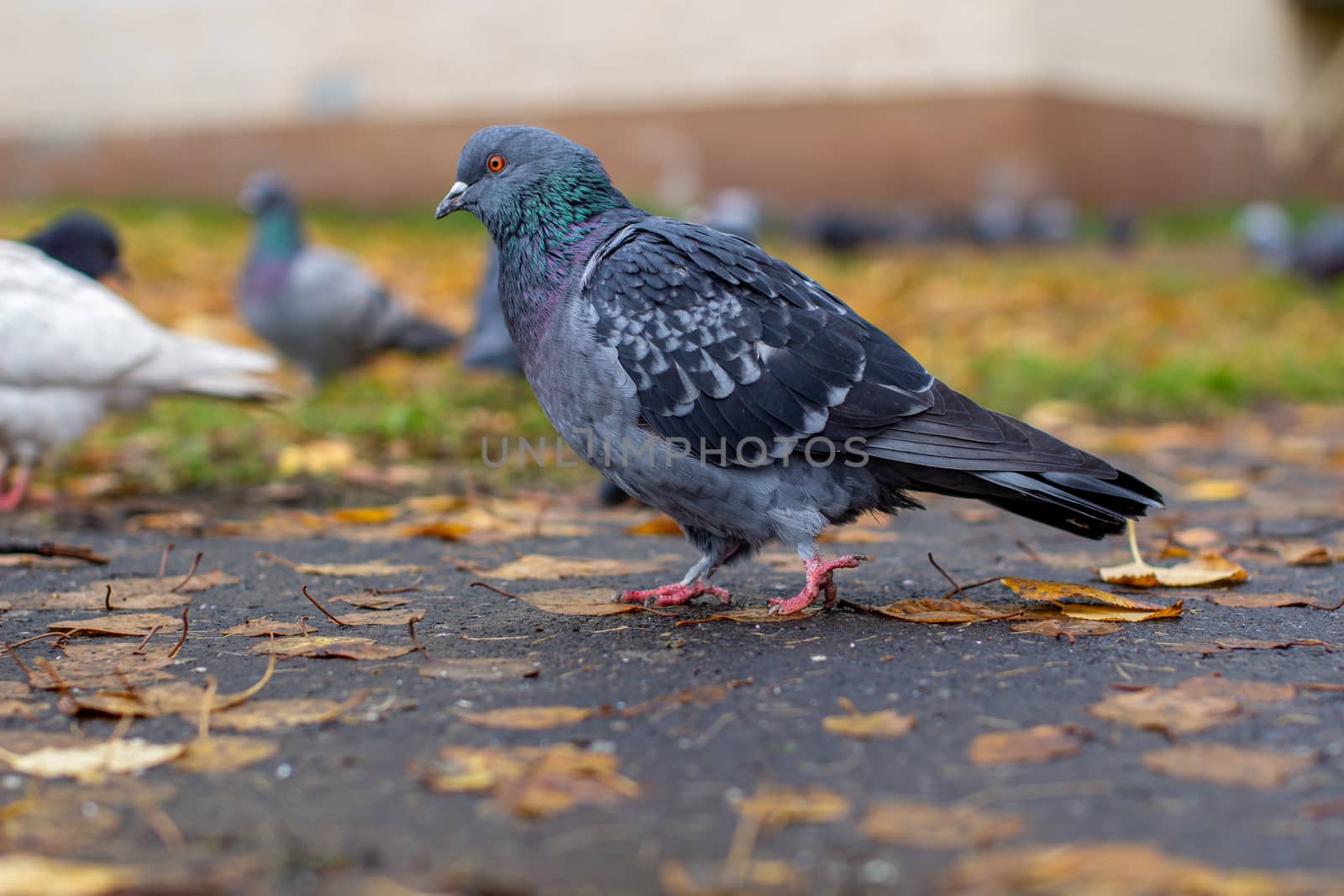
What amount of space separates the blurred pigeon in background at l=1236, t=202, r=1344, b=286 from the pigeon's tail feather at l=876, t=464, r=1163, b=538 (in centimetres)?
958

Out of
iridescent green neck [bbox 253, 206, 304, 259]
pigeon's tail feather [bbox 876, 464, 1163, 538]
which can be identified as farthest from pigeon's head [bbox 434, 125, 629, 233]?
iridescent green neck [bbox 253, 206, 304, 259]

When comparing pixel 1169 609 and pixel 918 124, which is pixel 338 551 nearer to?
pixel 1169 609

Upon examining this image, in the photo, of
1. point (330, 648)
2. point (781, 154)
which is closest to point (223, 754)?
point (330, 648)

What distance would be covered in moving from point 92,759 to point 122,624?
34.7 inches

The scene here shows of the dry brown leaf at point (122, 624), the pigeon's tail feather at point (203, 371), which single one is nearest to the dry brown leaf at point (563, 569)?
the dry brown leaf at point (122, 624)

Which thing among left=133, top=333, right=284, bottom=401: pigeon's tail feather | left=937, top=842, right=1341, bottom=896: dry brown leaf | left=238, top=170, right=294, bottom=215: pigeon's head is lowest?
left=937, top=842, right=1341, bottom=896: dry brown leaf

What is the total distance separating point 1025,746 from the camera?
6.38 ft

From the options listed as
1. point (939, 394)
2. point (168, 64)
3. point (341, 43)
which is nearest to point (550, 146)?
point (939, 394)

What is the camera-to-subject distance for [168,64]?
17.0 metres

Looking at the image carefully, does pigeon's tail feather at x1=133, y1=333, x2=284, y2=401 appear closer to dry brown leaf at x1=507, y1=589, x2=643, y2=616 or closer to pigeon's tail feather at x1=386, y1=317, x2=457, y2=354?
dry brown leaf at x1=507, y1=589, x2=643, y2=616

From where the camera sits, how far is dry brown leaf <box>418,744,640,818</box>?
5.84 feet

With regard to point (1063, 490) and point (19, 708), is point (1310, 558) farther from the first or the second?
point (19, 708)

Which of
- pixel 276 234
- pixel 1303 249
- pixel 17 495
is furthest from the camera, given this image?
pixel 1303 249

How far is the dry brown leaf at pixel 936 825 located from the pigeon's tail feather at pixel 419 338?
5.85m
